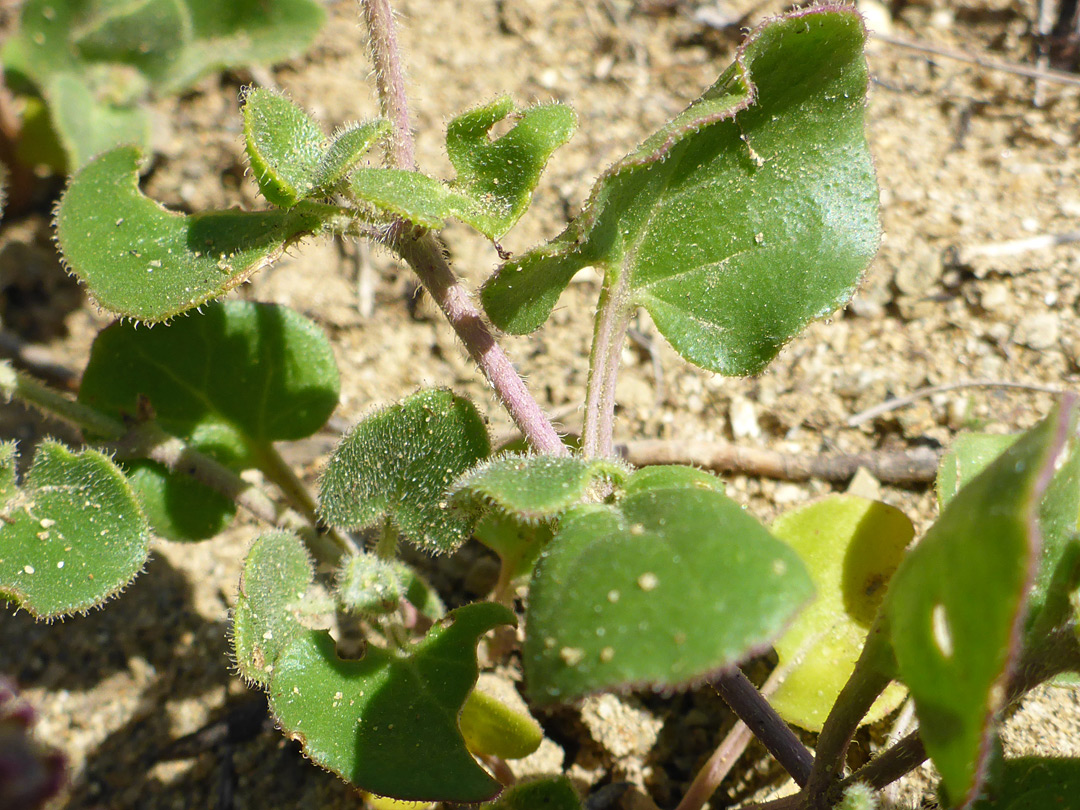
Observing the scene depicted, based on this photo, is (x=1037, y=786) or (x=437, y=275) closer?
(x=1037, y=786)

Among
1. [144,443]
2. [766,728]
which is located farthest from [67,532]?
[766,728]

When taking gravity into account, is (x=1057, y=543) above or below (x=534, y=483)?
below

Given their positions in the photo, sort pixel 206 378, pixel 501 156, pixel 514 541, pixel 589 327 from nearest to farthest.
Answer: pixel 501 156, pixel 514 541, pixel 206 378, pixel 589 327

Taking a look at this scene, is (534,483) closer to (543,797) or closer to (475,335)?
(475,335)

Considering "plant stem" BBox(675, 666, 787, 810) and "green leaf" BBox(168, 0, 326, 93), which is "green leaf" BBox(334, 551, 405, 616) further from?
"green leaf" BBox(168, 0, 326, 93)

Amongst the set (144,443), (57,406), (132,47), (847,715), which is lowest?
(847,715)

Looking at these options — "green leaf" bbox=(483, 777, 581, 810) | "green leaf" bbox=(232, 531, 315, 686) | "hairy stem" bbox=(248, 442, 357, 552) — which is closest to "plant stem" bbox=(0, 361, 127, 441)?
"hairy stem" bbox=(248, 442, 357, 552)

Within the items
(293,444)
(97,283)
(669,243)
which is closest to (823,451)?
(669,243)
